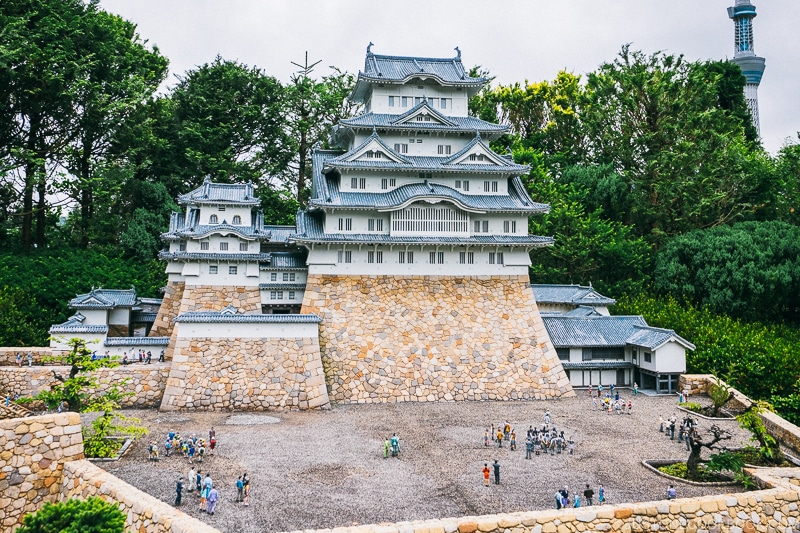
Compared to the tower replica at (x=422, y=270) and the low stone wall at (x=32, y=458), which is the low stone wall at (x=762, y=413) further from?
the low stone wall at (x=32, y=458)

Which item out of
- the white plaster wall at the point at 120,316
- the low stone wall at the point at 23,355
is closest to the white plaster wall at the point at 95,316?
the white plaster wall at the point at 120,316

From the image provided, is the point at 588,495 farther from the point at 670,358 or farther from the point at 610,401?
the point at 670,358

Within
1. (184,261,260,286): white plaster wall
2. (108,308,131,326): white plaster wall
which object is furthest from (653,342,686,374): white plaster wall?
(108,308,131,326): white plaster wall

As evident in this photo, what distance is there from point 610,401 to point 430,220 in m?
12.7

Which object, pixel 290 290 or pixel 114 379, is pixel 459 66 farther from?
pixel 114 379

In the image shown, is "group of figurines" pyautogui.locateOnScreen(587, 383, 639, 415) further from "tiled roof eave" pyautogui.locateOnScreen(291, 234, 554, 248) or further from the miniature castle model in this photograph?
"tiled roof eave" pyautogui.locateOnScreen(291, 234, 554, 248)

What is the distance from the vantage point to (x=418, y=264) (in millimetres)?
30031

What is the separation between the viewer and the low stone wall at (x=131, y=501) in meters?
10.8

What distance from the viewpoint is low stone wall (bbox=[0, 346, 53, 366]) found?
2719 centimetres

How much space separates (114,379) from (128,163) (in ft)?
64.6

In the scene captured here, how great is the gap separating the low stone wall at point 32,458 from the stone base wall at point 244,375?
1105 cm

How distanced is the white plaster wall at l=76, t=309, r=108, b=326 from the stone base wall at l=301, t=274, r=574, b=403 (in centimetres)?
1246

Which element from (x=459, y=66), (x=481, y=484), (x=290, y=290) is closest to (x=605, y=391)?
(x=481, y=484)

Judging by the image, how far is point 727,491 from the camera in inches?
655
